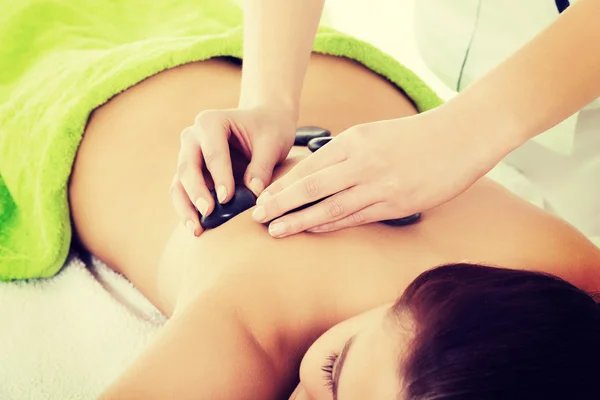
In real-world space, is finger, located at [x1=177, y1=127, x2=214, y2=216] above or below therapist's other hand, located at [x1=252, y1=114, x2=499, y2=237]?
below

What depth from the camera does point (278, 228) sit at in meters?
0.62

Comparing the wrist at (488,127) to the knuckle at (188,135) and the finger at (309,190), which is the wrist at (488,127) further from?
the knuckle at (188,135)

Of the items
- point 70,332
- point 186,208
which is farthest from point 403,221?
point 70,332

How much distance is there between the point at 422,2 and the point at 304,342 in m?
0.91

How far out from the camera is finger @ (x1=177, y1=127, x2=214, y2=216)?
0.65m

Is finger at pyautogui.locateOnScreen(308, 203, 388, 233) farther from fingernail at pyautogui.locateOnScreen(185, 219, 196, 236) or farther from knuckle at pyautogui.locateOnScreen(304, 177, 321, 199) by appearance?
fingernail at pyautogui.locateOnScreen(185, 219, 196, 236)

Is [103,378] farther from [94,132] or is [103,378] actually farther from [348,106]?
[348,106]

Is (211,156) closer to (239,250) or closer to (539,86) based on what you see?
(239,250)

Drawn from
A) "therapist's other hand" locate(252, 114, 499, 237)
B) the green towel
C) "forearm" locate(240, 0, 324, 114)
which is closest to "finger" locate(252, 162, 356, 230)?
"therapist's other hand" locate(252, 114, 499, 237)

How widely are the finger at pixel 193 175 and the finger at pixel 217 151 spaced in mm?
10

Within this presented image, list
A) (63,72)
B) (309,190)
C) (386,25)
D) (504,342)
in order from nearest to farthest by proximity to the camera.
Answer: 1. (504,342)
2. (309,190)
3. (63,72)
4. (386,25)

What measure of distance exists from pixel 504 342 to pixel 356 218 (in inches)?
11.1

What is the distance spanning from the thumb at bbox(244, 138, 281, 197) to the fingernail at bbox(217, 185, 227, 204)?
0.04 metres

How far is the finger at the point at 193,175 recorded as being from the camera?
652 mm
